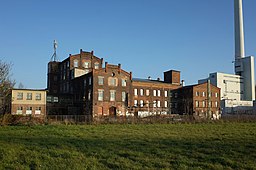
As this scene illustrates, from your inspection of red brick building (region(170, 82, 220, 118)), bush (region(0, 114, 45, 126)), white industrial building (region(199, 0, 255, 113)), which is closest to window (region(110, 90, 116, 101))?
red brick building (region(170, 82, 220, 118))

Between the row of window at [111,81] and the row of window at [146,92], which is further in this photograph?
the row of window at [146,92]

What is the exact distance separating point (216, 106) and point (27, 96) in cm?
4314

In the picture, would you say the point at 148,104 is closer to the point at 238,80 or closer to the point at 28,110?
the point at 28,110

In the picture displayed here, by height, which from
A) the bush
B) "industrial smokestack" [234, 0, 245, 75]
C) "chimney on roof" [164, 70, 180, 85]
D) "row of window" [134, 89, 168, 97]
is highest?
"industrial smokestack" [234, 0, 245, 75]

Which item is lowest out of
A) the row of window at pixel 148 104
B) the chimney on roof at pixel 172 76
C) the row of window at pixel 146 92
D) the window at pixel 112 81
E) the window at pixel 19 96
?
the row of window at pixel 148 104

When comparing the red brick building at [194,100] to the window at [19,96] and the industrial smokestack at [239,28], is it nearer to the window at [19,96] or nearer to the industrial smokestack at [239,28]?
the industrial smokestack at [239,28]

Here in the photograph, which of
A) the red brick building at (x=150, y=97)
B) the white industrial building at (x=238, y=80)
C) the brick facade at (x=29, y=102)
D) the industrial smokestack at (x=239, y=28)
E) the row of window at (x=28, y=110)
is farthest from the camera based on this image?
the industrial smokestack at (x=239, y=28)

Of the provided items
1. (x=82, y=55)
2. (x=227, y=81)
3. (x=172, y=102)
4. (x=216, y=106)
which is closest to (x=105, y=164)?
(x=82, y=55)

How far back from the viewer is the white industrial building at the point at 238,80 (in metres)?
71.6

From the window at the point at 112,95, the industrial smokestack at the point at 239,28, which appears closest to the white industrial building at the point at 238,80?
the industrial smokestack at the point at 239,28

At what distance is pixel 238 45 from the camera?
7369 centimetres

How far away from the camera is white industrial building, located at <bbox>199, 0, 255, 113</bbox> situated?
7156cm

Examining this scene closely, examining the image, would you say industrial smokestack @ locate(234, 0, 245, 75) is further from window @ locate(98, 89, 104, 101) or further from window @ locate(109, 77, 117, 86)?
window @ locate(98, 89, 104, 101)

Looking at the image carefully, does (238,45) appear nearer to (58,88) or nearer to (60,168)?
(58,88)
